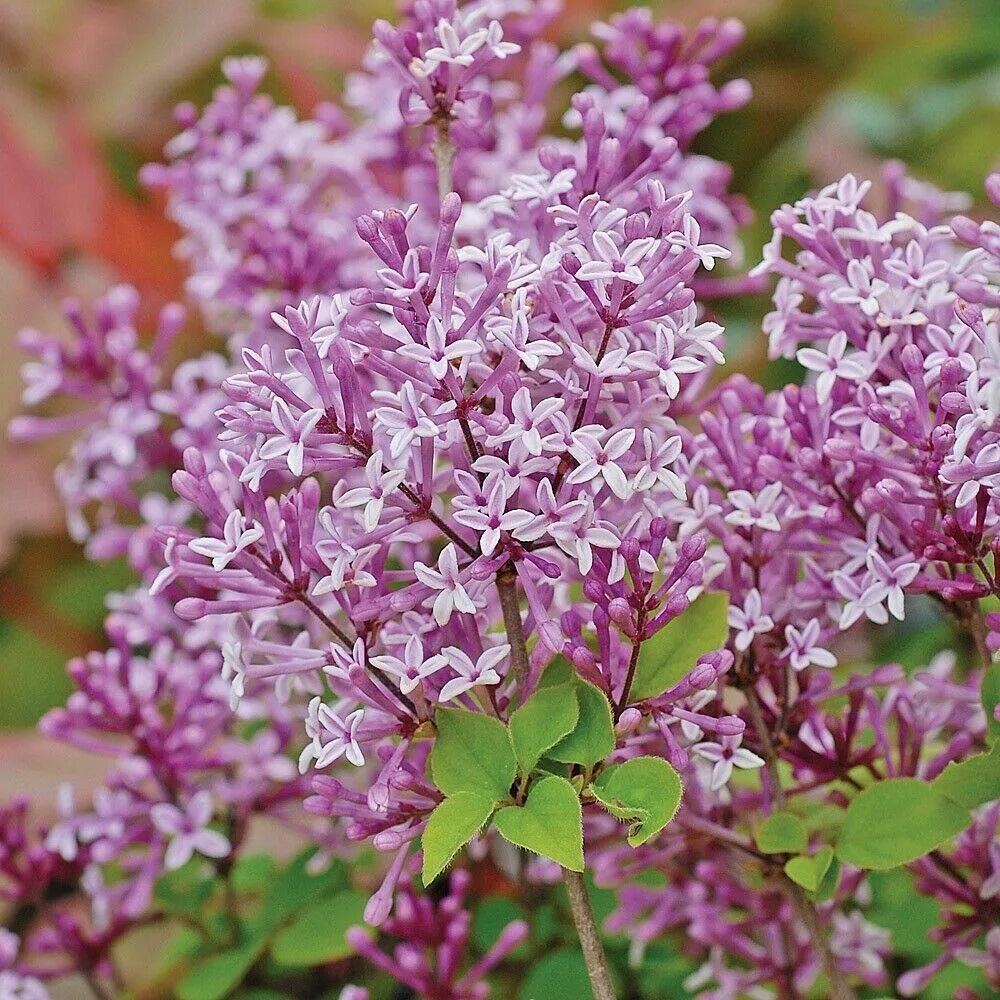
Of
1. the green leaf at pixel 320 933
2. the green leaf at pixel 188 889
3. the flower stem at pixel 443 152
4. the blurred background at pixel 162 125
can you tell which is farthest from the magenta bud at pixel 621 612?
the blurred background at pixel 162 125

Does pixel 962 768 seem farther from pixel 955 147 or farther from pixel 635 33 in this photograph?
pixel 955 147

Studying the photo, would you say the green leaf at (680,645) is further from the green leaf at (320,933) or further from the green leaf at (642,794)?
the green leaf at (320,933)

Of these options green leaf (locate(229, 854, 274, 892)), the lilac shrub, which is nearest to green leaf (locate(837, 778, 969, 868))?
the lilac shrub

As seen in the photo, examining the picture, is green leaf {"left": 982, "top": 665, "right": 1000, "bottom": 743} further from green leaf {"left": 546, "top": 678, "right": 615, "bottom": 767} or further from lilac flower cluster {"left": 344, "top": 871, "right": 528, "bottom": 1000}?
lilac flower cluster {"left": 344, "top": 871, "right": 528, "bottom": 1000}

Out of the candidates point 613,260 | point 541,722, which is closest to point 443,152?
point 613,260

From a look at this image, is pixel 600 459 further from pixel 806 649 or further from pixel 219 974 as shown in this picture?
pixel 219 974
